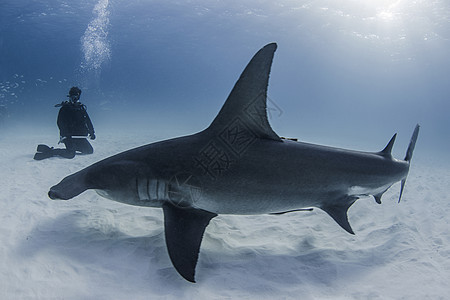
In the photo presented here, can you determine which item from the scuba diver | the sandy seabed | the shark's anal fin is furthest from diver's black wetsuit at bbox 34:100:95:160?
the shark's anal fin

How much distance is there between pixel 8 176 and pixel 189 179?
544 cm

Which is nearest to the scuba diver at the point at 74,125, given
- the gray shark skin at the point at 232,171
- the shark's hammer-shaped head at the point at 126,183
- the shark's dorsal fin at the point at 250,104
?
the shark's hammer-shaped head at the point at 126,183

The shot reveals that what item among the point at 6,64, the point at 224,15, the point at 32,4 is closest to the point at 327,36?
the point at 224,15

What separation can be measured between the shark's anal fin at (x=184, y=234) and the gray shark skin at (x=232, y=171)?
1 cm

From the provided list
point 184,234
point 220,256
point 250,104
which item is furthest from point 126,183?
point 250,104

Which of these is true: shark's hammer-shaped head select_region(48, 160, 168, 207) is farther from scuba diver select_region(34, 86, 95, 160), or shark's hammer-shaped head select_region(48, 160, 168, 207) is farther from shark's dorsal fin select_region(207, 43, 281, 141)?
scuba diver select_region(34, 86, 95, 160)

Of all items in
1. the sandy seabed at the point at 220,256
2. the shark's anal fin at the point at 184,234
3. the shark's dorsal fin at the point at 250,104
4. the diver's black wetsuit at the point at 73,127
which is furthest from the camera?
the diver's black wetsuit at the point at 73,127

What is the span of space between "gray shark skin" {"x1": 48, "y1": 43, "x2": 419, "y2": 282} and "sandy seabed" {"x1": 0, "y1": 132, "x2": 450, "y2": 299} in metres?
0.57

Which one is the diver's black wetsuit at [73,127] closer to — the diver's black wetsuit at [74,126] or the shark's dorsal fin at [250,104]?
the diver's black wetsuit at [74,126]

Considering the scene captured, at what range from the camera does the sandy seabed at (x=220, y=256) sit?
7.54 feet

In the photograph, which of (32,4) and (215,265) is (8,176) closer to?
(215,265)

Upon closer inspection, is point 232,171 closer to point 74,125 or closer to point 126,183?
point 126,183

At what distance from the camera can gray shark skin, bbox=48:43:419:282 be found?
8.77ft

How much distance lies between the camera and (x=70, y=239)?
119 inches
